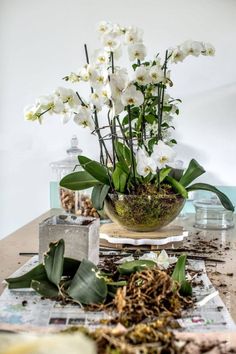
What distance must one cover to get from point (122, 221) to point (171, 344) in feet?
3.03

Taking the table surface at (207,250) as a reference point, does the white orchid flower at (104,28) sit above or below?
above

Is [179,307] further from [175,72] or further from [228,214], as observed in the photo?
[175,72]

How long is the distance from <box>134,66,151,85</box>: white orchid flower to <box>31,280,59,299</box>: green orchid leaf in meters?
0.61

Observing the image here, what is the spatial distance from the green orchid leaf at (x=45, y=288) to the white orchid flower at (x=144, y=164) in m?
0.51

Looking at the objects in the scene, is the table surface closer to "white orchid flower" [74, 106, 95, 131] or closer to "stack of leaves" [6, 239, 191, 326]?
"stack of leaves" [6, 239, 191, 326]

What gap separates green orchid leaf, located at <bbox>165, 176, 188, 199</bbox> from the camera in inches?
59.3

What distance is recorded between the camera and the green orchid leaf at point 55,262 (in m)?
0.95

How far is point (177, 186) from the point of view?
152cm

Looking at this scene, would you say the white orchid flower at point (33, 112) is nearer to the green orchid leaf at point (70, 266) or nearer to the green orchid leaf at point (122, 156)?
the green orchid leaf at point (122, 156)

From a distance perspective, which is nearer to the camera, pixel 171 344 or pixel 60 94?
pixel 171 344

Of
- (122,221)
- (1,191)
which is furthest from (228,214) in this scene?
(1,191)

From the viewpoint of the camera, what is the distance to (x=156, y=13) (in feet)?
7.72

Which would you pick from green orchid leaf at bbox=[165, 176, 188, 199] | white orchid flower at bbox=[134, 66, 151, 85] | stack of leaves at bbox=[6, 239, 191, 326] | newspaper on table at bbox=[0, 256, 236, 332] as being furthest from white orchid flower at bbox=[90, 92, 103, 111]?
newspaper on table at bbox=[0, 256, 236, 332]

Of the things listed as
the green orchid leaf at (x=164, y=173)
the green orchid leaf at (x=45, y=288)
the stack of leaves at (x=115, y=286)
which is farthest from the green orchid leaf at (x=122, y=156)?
the green orchid leaf at (x=45, y=288)
